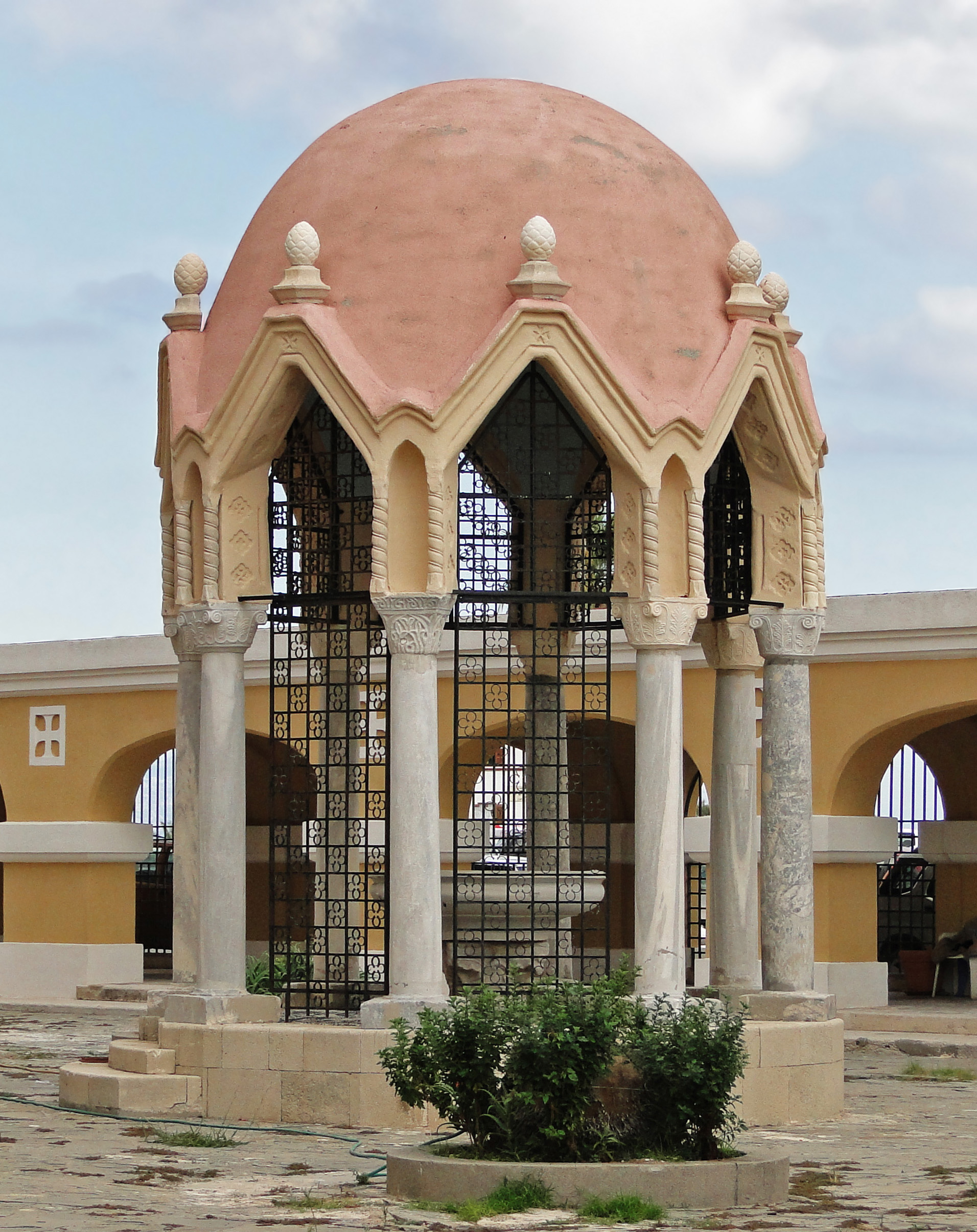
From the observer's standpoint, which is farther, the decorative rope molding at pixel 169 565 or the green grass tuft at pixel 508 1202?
the decorative rope molding at pixel 169 565

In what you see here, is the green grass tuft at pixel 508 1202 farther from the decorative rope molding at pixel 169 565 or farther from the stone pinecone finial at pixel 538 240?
the decorative rope molding at pixel 169 565

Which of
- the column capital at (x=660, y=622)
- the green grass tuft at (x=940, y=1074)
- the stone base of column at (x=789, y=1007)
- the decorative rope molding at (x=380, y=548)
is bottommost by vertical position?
the green grass tuft at (x=940, y=1074)

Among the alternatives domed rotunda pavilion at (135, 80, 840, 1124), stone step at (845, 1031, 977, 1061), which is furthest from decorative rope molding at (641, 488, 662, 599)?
stone step at (845, 1031, 977, 1061)

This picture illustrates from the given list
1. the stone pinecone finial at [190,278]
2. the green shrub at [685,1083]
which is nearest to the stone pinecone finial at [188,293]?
the stone pinecone finial at [190,278]

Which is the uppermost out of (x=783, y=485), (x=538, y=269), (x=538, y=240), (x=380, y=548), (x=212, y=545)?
(x=538, y=240)

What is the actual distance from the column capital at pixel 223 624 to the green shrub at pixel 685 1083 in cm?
404

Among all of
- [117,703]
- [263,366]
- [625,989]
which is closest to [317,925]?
[263,366]

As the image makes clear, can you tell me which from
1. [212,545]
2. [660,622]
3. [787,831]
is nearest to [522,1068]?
[660,622]

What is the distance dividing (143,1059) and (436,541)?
126 inches

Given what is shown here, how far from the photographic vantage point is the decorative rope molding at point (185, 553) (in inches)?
480

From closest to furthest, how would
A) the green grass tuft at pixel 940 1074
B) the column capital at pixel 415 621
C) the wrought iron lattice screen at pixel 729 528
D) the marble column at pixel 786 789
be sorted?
the column capital at pixel 415 621 → the marble column at pixel 786 789 → the wrought iron lattice screen at pixel 729 528 → the green grass tuft at pixel 940 1074

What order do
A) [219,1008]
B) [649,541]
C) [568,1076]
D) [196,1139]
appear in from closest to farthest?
[568,1076]
[196,1139]
[649,541]
[219,1008]

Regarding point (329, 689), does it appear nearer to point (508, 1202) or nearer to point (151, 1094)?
point (151, 1094)

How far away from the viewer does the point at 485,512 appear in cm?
1280
